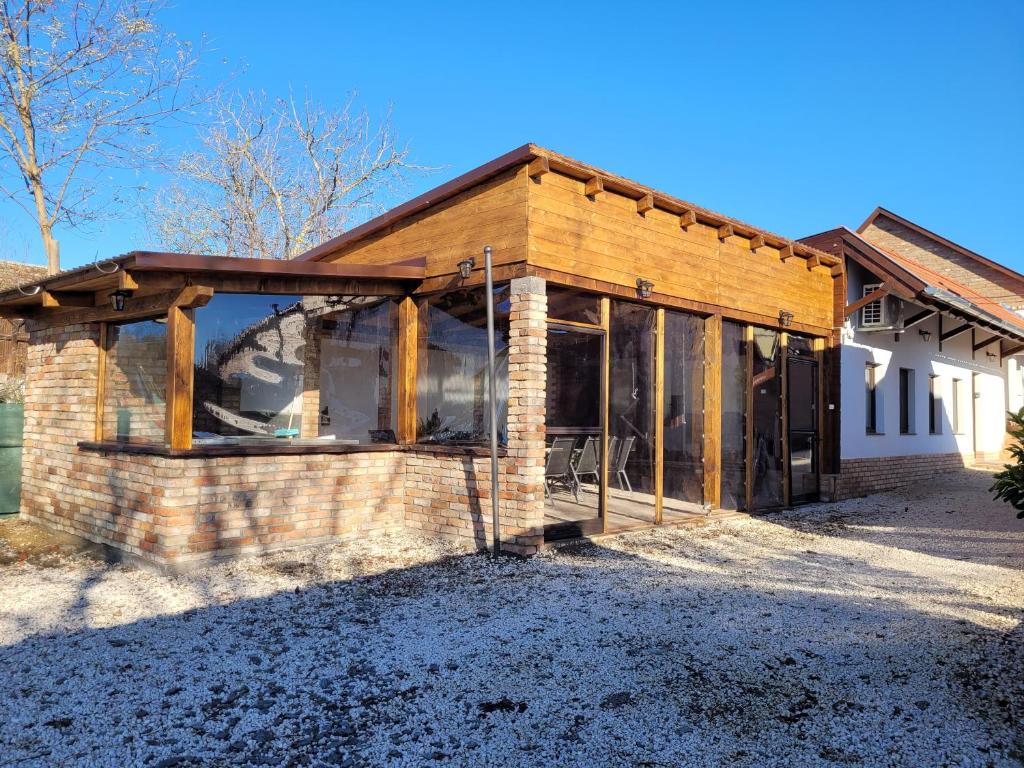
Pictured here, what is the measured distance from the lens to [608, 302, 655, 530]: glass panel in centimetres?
763

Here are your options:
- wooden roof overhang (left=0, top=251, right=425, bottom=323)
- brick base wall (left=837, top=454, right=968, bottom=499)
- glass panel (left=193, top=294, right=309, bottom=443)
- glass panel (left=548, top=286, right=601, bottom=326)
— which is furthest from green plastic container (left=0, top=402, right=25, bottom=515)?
brick base wall (left=837, top=454, right=968, bottom=499)

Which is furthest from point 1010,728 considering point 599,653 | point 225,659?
point 225,659

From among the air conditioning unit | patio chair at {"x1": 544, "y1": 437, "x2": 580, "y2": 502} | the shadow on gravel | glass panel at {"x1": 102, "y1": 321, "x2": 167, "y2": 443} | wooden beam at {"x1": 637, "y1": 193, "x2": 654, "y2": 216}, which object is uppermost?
wooden beam at {"x1": 637, "y1": 193, "x2": 654, "y2": 216}

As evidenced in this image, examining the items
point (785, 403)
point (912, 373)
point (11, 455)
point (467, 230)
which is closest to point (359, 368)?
point (467, 230)

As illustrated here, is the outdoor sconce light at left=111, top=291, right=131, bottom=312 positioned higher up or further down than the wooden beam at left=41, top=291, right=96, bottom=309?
further down

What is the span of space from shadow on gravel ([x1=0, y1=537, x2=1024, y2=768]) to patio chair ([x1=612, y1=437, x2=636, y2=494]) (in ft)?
11.6

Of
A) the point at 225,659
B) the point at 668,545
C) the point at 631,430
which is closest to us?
Result: the point at 225,659

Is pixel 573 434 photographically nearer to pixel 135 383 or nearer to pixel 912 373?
pixel 135 383

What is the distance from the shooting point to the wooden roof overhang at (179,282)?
227 inches

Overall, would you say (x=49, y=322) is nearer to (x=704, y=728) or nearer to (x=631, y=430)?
(x=631, y=430)

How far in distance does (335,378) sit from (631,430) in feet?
11.7

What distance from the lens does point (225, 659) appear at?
384 cm

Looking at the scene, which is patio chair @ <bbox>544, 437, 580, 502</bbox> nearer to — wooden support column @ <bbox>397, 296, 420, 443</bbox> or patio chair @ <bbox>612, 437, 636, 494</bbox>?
patio chair @ <bbox>612, 437, 636, 494</bbox>

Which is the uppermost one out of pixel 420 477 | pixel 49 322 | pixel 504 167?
pixel 504 167
